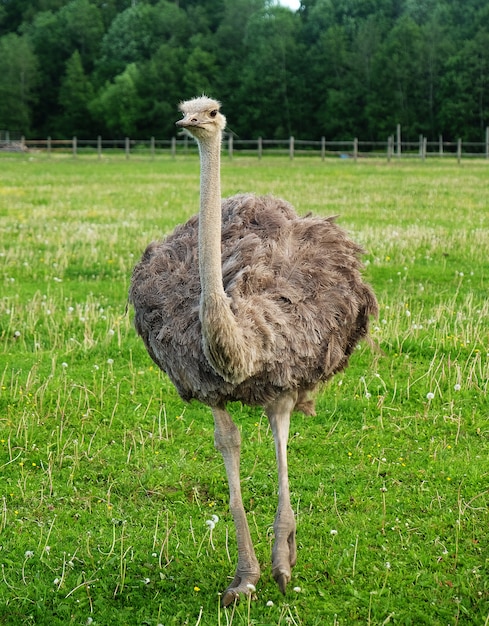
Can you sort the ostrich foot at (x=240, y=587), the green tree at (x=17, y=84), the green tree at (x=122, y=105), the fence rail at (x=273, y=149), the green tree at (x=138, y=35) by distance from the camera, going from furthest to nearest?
the green tree at (x=138, y=35)
the green tree at (x=17, y=84)
the green tree at (x=122, y=105)
the fence rail at (x=273, y=149)
the ostrich foot at (x=240, y=587)

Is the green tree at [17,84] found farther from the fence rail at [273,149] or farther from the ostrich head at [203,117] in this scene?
the ostrich head at [203,117]

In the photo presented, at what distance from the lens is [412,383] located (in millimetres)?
6832

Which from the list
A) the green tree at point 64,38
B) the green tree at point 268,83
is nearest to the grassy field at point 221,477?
the green tree at point 268,83

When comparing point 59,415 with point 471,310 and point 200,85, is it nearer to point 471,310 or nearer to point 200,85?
point 471,310

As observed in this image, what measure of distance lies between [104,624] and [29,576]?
54cm

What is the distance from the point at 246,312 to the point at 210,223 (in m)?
0.46

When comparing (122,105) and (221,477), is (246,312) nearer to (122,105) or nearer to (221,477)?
(221,477)

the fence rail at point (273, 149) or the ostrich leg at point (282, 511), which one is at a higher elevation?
the fence rail at point (273, 149)

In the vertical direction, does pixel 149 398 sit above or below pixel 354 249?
below

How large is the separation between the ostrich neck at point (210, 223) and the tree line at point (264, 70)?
2529 inches

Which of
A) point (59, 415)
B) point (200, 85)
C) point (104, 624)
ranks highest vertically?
point (200, 85)

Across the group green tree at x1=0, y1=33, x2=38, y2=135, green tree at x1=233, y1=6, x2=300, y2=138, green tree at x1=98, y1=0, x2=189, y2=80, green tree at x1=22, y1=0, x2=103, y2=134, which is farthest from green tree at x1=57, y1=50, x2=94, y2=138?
green tree at x1=233, y1=6, x2=300, y2=138

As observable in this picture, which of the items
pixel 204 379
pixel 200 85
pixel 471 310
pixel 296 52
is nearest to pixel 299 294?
pixel 204 379

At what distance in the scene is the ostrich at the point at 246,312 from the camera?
3930mm
